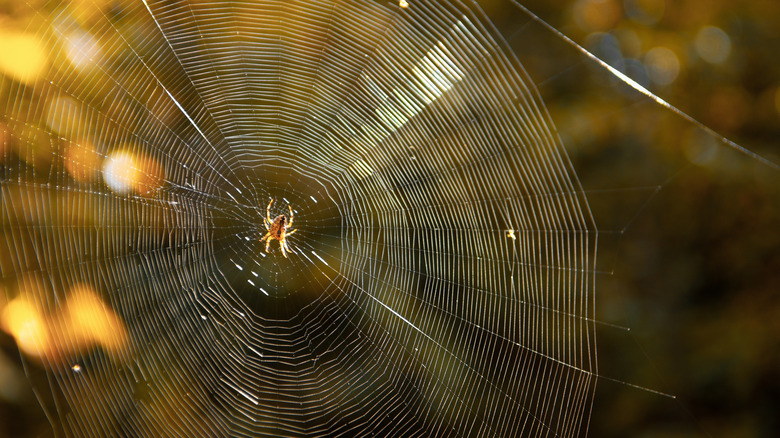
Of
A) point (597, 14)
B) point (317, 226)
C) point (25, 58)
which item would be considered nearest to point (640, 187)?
point (597, 14)

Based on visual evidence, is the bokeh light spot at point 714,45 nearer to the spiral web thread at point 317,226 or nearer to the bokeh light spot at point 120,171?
the spiral web thread at point 317,226

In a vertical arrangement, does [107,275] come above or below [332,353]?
above

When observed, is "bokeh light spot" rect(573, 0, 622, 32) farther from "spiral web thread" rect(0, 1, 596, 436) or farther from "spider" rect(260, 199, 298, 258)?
"spider" rect(260, 199, 298, 258)

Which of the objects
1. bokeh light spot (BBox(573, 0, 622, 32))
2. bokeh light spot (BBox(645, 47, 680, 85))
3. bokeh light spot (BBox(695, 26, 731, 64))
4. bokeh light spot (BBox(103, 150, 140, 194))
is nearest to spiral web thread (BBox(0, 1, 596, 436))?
bokeh light spot (BBox(103, 150, 140, 194))

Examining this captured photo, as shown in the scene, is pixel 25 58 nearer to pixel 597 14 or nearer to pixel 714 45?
pixel 597 14

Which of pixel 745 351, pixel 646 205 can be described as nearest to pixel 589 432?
pixel 745 351

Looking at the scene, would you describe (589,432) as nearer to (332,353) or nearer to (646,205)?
(646,205)
